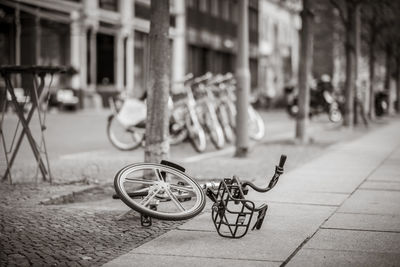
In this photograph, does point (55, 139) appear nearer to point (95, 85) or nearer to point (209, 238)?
point (209, 238)

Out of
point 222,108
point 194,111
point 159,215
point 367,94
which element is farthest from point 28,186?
point 367,94

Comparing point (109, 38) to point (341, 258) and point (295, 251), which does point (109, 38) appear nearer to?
point (295, 251)

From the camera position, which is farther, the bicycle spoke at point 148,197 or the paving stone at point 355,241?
the bicycle spoke at point 148,197

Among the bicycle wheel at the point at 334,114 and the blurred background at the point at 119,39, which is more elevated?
the blurred background at the point at 119,39

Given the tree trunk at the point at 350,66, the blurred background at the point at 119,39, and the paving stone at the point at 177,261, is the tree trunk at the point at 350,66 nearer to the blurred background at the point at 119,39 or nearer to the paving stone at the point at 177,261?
the blurred background at the point at 119,39

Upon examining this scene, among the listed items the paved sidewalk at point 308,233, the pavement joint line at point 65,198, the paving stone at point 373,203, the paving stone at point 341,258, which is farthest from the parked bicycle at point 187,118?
the paving stone at point 341,258

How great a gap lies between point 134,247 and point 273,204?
2.35 meters

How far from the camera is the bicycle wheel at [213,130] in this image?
1410 cm

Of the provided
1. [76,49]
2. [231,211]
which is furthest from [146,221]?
[76,49]

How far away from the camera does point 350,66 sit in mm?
22781

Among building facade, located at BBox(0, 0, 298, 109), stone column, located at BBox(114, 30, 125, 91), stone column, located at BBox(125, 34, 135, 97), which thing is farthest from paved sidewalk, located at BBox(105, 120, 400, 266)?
stone column, located at BBox(125, 34, 135, 97)

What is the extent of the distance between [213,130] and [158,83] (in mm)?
5768

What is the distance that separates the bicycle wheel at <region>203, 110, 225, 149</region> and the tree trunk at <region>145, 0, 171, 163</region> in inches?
214

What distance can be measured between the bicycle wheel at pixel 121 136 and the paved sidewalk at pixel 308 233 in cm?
407
